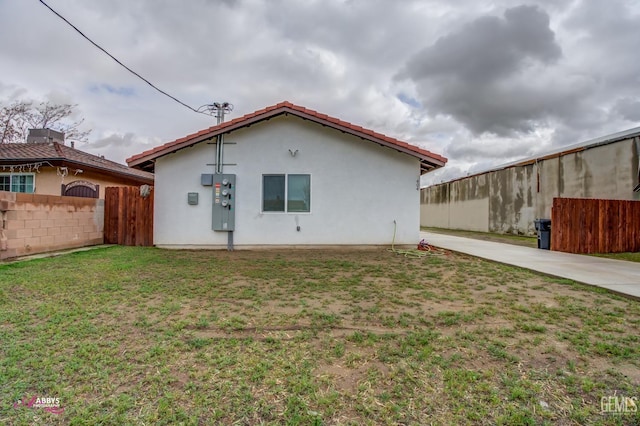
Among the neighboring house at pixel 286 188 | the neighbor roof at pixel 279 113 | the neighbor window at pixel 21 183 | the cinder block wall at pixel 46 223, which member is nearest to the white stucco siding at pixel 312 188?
the neighboring house at pixel 286 188

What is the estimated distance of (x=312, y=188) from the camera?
9281 millimetres

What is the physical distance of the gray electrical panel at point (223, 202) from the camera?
9023mm

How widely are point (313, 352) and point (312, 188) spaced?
6.83m

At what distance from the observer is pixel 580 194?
12.1 meters


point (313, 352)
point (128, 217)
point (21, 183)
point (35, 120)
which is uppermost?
point (35, 120)

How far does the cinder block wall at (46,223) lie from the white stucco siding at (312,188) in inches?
78.3

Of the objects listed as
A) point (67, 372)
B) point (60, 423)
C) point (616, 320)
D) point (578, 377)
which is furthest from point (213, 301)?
point (616, 320)

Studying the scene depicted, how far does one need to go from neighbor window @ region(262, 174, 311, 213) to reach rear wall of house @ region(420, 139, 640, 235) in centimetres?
1049

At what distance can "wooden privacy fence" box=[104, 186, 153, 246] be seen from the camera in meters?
9.48

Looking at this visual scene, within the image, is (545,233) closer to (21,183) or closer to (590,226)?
(590,226)

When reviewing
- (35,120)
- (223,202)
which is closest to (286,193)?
(223,202)

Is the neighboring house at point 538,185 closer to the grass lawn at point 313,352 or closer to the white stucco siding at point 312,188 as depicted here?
the white stucco siding at point 312,188

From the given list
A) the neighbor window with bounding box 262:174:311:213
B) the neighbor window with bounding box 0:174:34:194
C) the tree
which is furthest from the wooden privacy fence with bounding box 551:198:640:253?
the tree

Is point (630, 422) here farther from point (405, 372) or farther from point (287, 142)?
point (287, 142)
